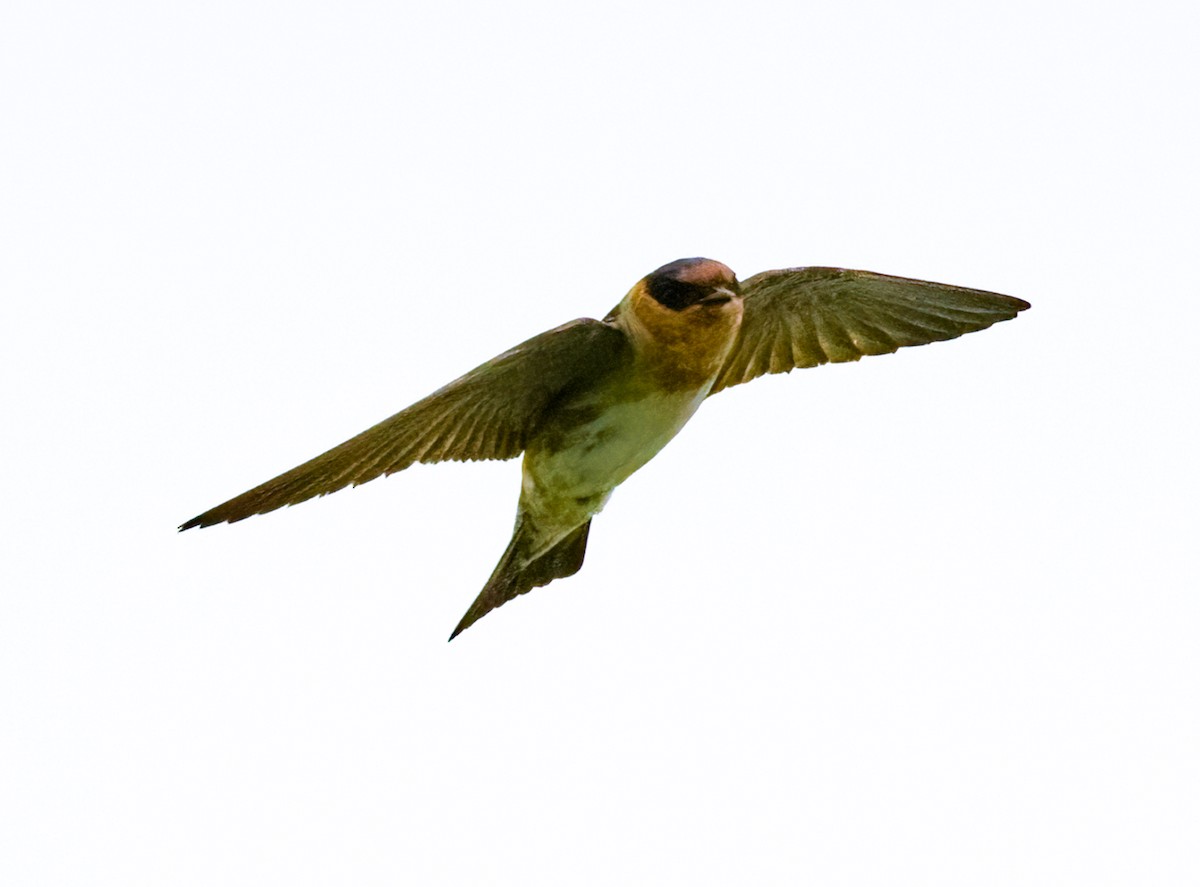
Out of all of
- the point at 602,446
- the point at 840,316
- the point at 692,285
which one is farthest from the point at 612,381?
the point at 840,316

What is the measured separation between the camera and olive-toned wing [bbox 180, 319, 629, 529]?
6.14 meters

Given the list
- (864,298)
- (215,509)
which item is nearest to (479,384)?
(215,509)

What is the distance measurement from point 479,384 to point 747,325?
47.5 inches

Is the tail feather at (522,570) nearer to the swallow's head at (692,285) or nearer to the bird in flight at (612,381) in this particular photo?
the bird in flight at (612,381)

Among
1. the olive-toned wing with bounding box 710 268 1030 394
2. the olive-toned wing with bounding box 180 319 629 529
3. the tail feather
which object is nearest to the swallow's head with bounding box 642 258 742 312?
the olive-toned wing with bounding box 180 319 629 529

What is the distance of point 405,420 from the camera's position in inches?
248

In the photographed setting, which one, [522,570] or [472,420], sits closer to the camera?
[472,420]

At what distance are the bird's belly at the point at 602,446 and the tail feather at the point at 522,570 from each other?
0.33m

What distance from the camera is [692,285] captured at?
612 centimetres

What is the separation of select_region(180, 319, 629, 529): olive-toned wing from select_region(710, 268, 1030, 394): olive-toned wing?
0.71 m

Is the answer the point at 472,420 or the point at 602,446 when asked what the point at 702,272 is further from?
the point at 472,420

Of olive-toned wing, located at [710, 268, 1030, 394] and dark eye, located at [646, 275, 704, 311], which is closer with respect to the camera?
dark eye, located at [646, 275, 704, 311]

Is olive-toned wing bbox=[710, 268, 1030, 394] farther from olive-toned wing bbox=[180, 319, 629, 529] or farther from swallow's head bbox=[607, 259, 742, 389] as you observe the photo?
olive-toned wing bbox=[180, 319, 629, 529]

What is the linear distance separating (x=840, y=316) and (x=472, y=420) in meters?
1.47
